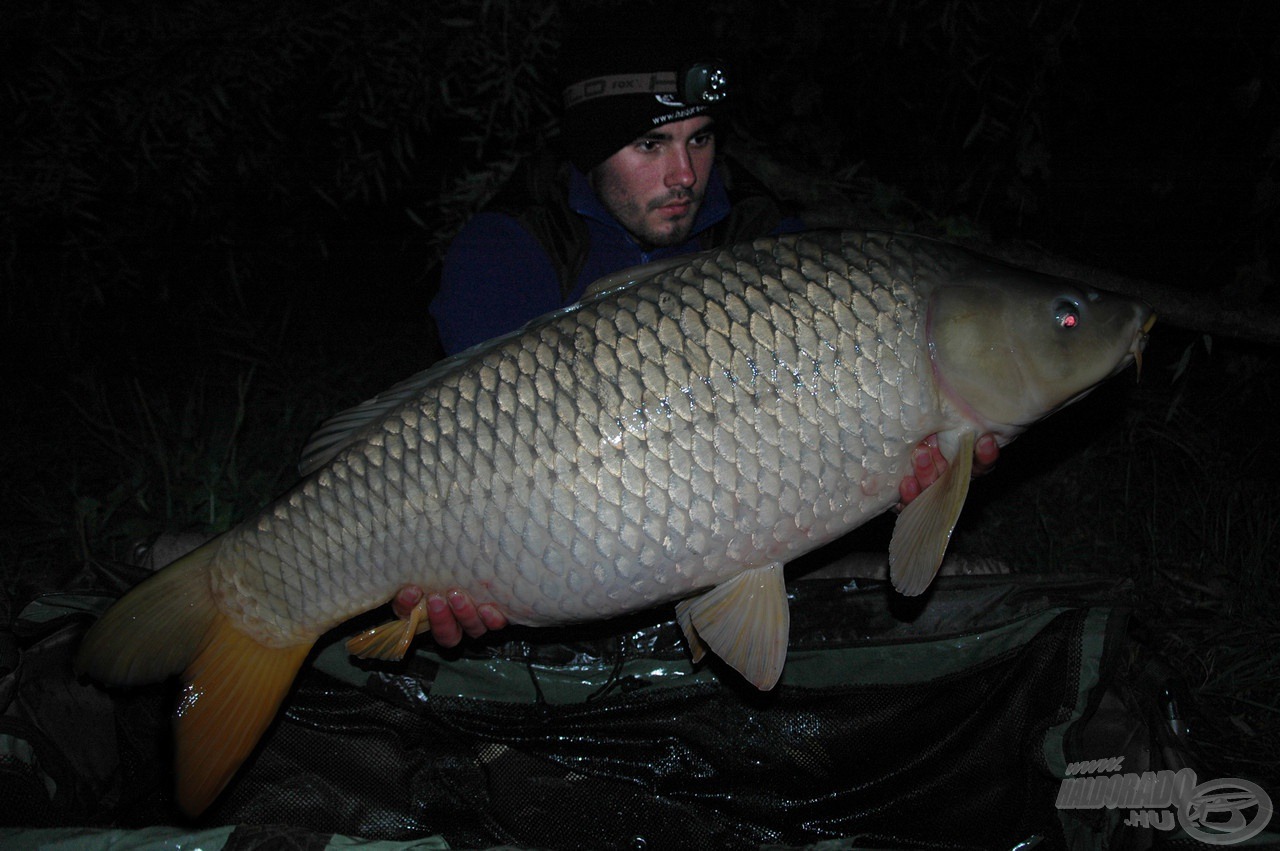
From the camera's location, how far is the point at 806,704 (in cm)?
181

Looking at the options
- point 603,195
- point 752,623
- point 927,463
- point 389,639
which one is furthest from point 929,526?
point 603,195

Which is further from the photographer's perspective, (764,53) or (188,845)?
(764,53)

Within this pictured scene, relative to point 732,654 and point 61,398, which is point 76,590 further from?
point 61,398

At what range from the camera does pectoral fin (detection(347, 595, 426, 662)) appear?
1.44 metres

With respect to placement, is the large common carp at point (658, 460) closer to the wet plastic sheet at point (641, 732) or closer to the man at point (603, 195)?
the wet plastic sheet at point (641, 732)

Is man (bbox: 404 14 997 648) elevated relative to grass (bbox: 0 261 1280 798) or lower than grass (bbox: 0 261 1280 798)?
elevated

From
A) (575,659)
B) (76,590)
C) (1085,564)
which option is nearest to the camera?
(76,590)

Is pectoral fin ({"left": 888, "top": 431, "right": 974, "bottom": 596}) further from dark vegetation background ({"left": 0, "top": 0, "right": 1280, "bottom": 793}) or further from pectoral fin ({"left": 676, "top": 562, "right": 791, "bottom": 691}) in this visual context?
dark vegetation background ({"left": 0, "top": 0, "right": 1280, "bottom": 793})

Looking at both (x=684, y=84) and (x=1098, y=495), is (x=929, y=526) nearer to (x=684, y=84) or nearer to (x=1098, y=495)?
(x=684, y=84)

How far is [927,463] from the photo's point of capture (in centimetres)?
137

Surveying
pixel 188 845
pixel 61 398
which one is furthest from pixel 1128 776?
pixel 61 398

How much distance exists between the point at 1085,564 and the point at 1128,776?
1148mm

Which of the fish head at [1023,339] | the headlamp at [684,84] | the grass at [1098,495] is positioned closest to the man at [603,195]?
the headlamp at [684,84]

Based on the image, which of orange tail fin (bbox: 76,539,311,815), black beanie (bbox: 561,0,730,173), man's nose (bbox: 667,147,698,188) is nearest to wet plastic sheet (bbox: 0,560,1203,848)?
orange tail fin (bbox: 76,539,311,815)
